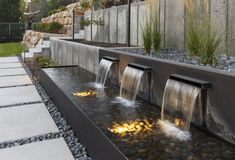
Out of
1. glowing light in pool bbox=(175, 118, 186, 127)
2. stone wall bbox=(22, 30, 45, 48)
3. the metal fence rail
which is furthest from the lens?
the metal fence rail

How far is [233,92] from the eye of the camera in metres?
2.48

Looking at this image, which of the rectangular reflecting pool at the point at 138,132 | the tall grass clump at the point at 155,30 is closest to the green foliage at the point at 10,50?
the tall grass clump at the point at 155,30

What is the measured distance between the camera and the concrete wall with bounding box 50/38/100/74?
6266 mm

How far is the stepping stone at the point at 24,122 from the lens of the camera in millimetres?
3551

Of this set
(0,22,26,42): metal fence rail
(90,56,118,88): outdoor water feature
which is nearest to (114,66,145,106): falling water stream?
(90,56,118,88): outdoor water feature

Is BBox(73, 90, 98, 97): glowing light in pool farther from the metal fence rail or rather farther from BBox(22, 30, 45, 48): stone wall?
the metal fence rail

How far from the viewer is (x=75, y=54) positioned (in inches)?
305

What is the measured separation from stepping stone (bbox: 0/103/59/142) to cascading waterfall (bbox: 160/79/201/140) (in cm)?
133

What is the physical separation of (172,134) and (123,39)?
4.82 meters

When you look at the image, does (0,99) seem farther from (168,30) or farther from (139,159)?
(139,159)

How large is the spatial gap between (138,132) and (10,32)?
2097cm

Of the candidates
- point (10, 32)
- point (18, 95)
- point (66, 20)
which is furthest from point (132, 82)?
point (10, 32)

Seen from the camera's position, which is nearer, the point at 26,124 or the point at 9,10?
the point at 26,124

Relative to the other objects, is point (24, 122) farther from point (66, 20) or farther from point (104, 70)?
point (66, 20)
